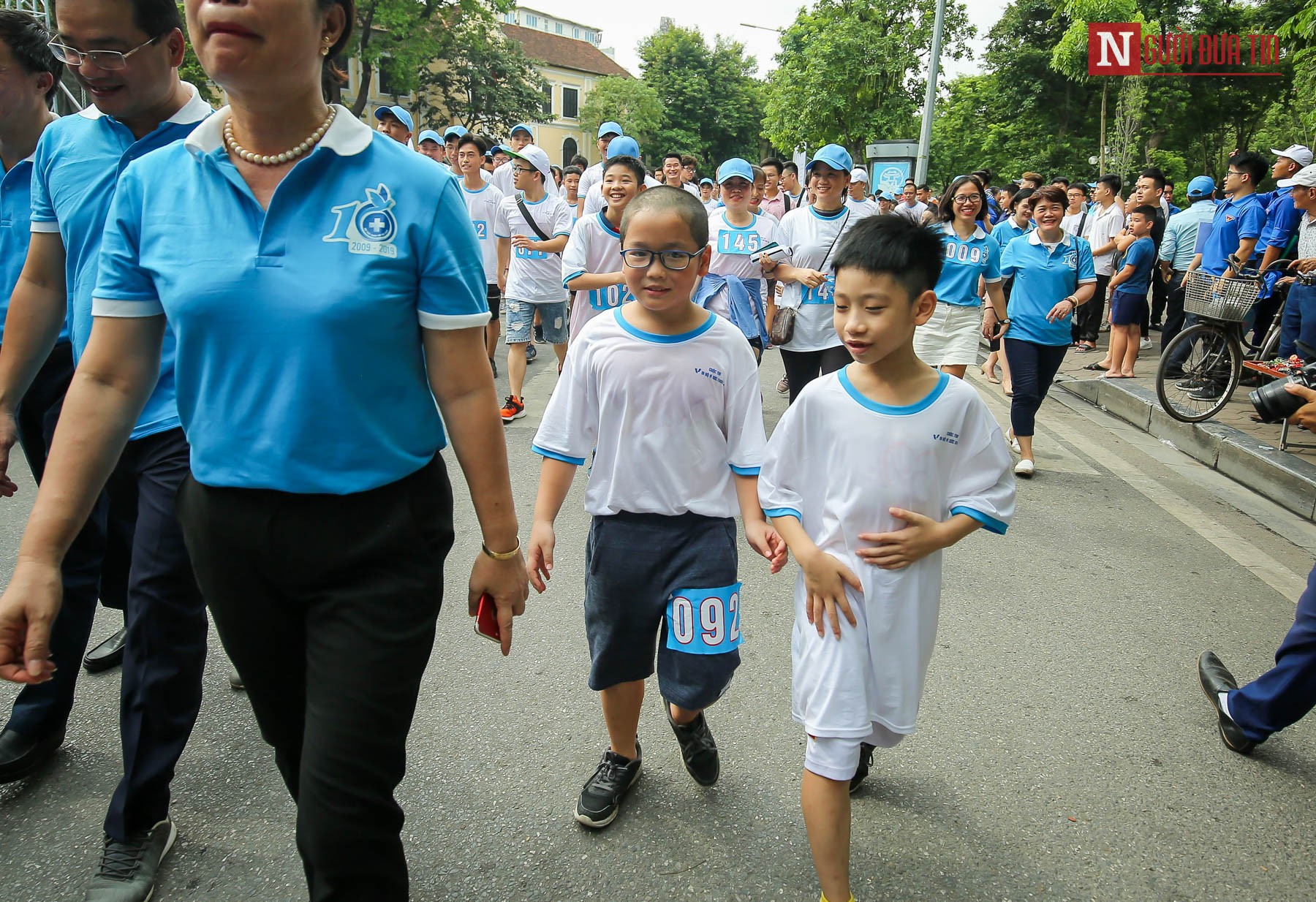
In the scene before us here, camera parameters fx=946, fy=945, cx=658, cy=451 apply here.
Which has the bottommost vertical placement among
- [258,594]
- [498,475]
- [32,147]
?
[258,594]

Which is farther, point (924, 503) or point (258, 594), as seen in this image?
point (924, 503)

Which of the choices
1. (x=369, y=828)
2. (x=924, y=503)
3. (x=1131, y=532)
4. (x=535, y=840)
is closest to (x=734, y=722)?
(x=535, y=840)

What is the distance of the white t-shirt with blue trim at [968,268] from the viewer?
6.12 metres

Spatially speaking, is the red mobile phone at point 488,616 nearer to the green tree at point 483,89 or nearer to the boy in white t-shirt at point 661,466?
the boy in white t-shirt at point 661,466

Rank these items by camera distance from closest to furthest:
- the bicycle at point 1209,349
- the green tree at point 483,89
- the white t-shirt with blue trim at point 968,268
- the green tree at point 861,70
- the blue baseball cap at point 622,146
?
the white t-shirt with blue trim at point 968,268, the bicycle at point 1209,349, the blue baseball cap at point 622,146, the green tree at point 861,70, the green tree at point 483,89

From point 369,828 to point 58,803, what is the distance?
1.47 metres

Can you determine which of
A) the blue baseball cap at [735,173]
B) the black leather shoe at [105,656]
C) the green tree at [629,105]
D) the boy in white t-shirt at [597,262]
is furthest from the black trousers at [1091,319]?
the green tree at [629,105]

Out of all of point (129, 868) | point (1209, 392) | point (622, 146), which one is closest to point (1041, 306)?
point (1209, 392)

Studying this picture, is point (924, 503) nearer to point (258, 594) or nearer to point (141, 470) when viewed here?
point (258, 594)

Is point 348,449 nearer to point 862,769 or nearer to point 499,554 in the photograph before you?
point 499,554

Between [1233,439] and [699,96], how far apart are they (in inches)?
2398

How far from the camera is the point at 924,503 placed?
84.4 inches

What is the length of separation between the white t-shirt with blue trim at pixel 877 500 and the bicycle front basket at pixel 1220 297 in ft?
20.6

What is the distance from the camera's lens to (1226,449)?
660 centimetres
